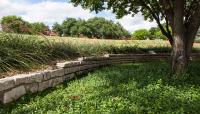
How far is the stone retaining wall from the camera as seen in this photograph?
813cm

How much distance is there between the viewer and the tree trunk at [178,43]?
12406 millimetres

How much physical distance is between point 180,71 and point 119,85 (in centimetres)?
274

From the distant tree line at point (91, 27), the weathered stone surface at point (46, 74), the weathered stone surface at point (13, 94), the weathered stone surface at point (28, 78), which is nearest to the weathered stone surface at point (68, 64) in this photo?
the weathered stone surface at point (46, 74)

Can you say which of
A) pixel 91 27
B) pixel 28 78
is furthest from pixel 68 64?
pixel 91 27

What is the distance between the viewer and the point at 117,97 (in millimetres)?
8734

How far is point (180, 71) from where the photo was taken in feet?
40.5

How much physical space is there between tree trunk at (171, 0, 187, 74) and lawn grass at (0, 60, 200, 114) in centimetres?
73

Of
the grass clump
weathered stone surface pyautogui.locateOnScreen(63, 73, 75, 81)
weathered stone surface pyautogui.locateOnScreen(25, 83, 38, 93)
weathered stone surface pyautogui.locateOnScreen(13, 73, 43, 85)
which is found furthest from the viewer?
weathered stone surface pyautogui.locateOnScreen(63, 73, 75, 81)

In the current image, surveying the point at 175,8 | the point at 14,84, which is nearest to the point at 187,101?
the point at 14,84

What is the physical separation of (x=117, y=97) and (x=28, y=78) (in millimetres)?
2080

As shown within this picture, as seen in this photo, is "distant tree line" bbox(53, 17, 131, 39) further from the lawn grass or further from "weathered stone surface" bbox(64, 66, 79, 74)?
the lawn grass

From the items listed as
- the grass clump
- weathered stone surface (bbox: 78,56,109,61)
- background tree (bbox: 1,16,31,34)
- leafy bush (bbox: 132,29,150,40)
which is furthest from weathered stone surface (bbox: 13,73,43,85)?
leafy bush (bbox: 132,29,150,40)

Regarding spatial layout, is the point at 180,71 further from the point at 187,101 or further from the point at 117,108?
the point at 117,108

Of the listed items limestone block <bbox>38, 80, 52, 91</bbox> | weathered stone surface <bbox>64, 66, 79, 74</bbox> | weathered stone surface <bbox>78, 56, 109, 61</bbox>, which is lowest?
limestone block <bbox>38, 80, 52, 91</bbox>
